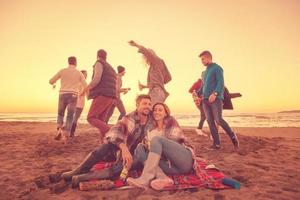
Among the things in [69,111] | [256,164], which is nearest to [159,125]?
[256,164]

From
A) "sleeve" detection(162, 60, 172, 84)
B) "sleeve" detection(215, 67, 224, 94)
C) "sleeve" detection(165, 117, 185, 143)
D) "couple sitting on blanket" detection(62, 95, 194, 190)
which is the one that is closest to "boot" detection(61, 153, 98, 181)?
"couple sitting on blanket" detection(62, 95, 194, 190)

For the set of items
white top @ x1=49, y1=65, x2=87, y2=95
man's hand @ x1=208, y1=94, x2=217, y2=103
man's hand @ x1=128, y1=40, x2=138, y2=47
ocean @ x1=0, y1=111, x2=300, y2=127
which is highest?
man's hand @ x1=128, y1=40, x2=138, y2=47

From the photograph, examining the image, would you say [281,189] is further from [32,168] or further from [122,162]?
[32,168]

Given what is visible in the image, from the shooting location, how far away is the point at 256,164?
4.86 meters

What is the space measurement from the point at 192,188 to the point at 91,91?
331 cm

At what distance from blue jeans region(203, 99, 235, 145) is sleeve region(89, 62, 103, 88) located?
2.54 m

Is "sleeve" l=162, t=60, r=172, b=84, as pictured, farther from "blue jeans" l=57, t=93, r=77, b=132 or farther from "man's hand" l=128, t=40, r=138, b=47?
"blue jeans" l=57, t=93, r=77, b=132

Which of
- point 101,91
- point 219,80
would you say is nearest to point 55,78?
point 101,91

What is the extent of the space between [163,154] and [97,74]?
9.23 feet

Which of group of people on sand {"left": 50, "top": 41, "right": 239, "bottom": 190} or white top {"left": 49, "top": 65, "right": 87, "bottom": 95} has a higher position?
white top {"left": 49, "top": 65, "right": 87, "bottom": 95}

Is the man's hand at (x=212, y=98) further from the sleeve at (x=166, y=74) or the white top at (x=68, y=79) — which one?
the white top at (x=68, y=79)

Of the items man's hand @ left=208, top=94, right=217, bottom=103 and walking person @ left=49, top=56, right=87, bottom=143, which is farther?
walking person @ left=49, top=56, right=87, bottom=143

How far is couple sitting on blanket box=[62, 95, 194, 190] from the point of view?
3457mm

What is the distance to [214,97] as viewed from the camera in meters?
5.95
